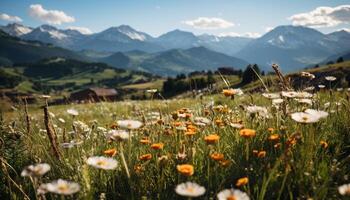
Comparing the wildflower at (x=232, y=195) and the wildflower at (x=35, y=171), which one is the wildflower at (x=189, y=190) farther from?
the wildflower at (x=35, y=171)

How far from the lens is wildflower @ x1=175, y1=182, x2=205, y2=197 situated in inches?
80.4

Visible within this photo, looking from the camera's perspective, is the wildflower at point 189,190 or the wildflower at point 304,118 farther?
the wildflower at point 304,118

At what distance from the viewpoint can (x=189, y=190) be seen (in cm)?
215

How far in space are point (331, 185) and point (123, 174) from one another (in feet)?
6.09

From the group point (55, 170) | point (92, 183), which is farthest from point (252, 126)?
point (55, 170)

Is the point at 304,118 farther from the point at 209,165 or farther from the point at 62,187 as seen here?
the point at 62,187

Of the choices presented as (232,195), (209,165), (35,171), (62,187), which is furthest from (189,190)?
(209,165)

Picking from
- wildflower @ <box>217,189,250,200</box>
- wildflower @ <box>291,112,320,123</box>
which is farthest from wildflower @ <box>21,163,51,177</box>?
wildflower @ <box>291,112,320,123</box>

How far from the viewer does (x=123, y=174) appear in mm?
3381

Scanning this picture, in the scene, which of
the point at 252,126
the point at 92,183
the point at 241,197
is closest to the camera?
the point at 241,197

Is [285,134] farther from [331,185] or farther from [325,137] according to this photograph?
[331,185]

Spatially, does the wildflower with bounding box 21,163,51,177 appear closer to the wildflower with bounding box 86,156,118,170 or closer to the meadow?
the meadow

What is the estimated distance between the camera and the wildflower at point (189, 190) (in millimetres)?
2041

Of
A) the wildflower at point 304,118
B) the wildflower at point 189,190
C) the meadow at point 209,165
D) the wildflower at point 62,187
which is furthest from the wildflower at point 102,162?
the wildflower at point 304,118
